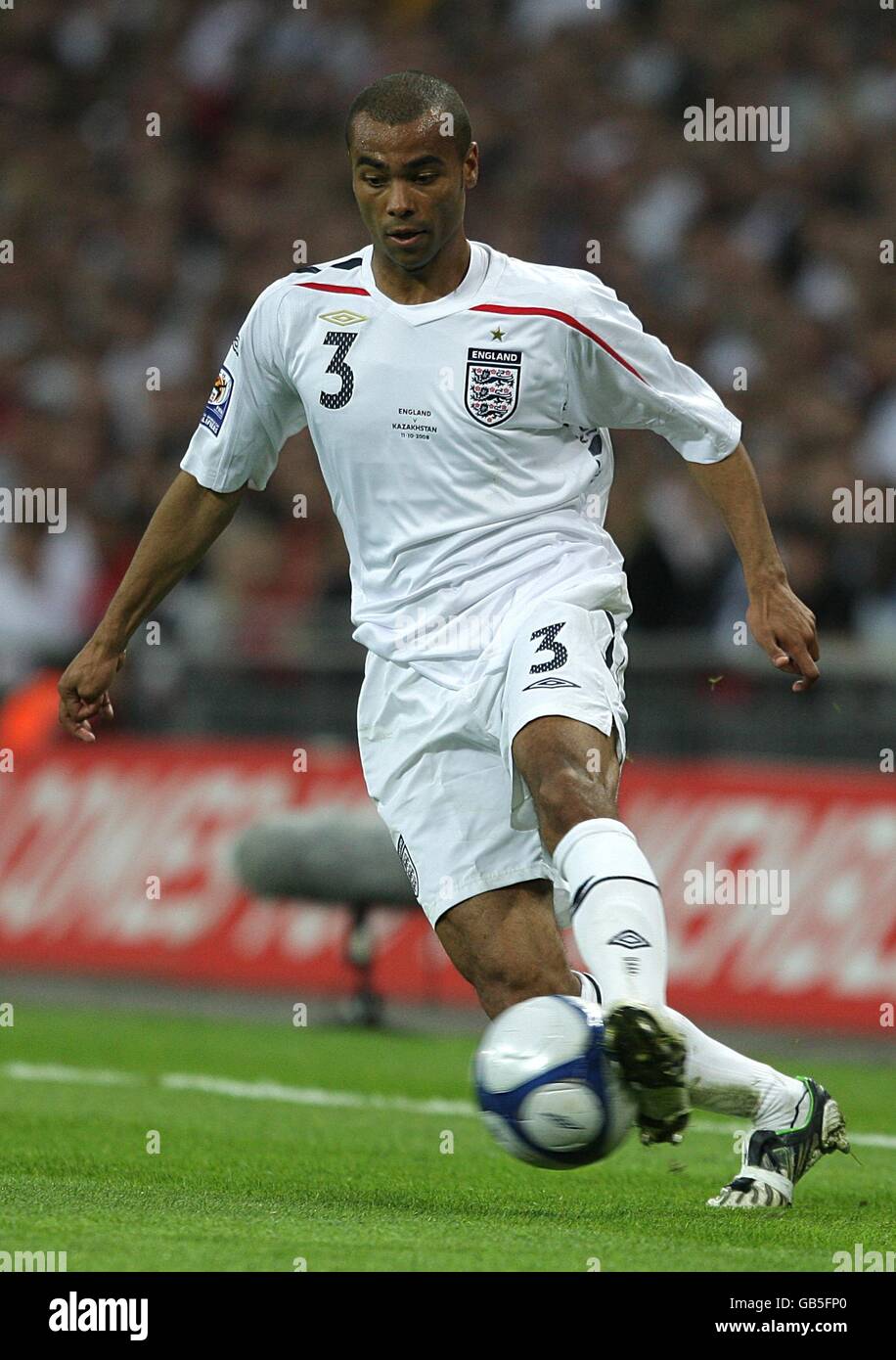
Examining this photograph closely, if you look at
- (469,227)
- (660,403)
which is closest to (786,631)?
(660,403)

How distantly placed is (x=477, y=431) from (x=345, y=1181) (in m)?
2.08

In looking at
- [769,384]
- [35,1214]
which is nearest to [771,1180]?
[35,1214]

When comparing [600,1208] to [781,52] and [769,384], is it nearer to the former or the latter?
[769,384]

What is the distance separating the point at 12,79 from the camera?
64.7 ft

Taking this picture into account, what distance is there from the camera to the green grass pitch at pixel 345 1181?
4758 mm

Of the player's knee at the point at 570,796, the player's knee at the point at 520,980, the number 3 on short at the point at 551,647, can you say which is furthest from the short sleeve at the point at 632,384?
the player's knee at the point at 520,980

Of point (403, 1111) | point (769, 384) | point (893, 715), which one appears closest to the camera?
point (403, 1111)

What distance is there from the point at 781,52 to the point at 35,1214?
1286 cm

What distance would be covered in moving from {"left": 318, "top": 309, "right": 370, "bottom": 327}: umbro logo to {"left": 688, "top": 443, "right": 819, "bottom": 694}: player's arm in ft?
3.10

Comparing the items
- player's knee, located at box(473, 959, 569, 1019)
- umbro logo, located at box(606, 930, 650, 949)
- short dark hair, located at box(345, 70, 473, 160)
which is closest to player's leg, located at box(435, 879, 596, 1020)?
player's knee, located at box(473, 959, 569, 1019)

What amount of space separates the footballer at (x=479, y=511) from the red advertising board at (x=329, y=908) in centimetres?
548

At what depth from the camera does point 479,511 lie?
5.59 metres

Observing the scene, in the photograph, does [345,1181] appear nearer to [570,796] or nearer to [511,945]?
[511,945]

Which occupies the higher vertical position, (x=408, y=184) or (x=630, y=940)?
(x=408, y=184)
